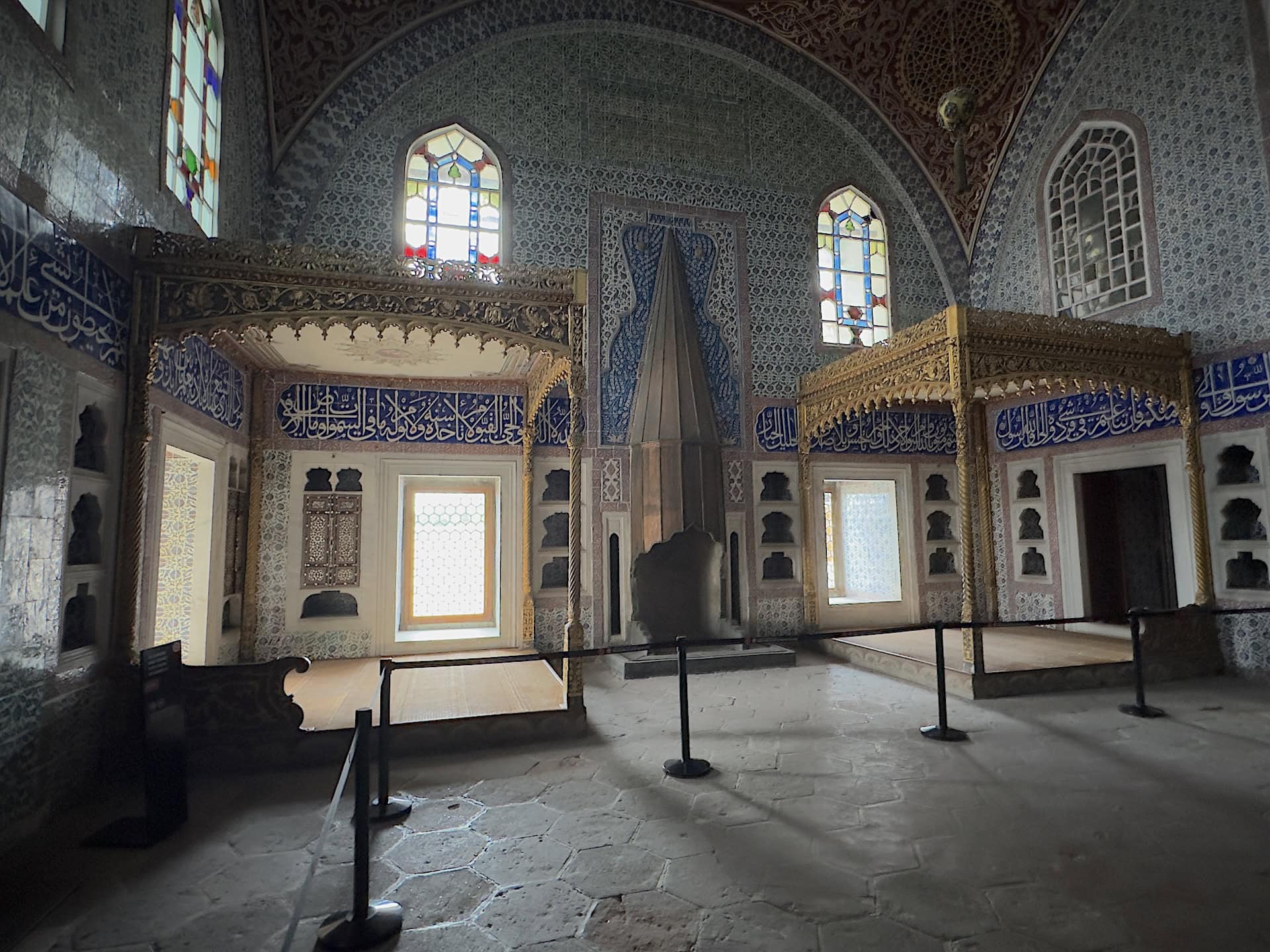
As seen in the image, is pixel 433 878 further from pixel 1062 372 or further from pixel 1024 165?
pixel 1024 165

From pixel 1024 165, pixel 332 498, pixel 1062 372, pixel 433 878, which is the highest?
pixel 1024 165

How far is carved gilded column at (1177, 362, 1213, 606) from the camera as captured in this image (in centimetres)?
637

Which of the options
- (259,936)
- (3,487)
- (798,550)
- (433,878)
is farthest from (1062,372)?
(3,487)

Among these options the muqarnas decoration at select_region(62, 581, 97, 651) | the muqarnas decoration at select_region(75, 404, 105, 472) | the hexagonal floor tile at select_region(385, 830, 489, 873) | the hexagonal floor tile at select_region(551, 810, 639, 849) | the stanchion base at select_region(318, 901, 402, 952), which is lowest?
the hexagonal floor tile at select_region(385, 830, 489, 873)

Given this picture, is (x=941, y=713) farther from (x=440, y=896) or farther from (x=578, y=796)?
(x=440, y=896)

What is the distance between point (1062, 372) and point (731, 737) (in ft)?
14.5

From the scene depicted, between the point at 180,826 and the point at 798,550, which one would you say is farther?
the point at 798,550

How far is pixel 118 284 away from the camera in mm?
3848

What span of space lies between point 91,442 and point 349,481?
3.26 metres

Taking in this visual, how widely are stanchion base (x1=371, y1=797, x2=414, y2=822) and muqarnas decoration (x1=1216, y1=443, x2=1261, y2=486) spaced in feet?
24.0

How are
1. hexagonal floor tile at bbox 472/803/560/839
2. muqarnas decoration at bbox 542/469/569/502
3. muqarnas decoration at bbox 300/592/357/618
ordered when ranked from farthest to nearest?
muqarnas decoration at bbox 542/469/569/502
muqarnas decoration at bbox 300/592/357/618
hexagonal floor tile at bbox 472/803/560/839

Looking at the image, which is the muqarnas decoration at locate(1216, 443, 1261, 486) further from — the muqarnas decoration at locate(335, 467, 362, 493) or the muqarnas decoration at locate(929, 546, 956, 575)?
the muqarnas decoration at locate(335, 467, 362, 493)

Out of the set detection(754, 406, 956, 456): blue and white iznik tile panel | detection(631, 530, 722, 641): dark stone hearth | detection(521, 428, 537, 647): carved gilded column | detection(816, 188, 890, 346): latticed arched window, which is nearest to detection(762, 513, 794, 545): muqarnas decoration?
detection(754, 406, 956, 456): blue and white iznik tile panel

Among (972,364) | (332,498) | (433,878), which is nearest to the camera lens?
(433,878)
